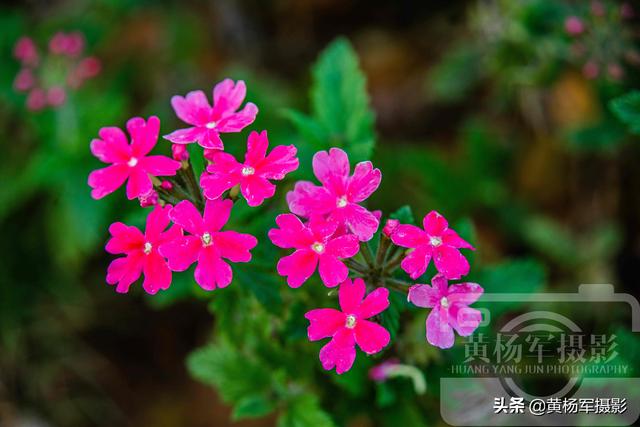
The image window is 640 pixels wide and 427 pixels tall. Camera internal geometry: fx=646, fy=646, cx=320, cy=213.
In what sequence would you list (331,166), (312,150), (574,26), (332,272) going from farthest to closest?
1. (574,26)
2. (312,150)
3. (331,166)
4. (332,272)

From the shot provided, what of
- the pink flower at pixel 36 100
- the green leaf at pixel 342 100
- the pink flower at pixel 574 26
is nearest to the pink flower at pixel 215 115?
the green leaf at pixel 342 100

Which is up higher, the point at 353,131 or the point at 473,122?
the point at 353,131

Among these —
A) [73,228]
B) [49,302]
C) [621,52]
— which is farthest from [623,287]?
[49,302]

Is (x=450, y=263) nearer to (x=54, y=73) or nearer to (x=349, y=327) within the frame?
(x=349, y=327)

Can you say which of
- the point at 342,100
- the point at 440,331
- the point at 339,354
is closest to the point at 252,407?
the point at 339,354

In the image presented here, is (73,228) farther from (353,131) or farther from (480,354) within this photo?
(480,354)

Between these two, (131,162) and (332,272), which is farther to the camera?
(131,162)

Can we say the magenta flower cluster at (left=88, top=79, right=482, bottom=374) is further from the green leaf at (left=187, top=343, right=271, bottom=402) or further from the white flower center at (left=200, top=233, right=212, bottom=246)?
the green leaf at (left=187, top=343, right=271, bottom=402)

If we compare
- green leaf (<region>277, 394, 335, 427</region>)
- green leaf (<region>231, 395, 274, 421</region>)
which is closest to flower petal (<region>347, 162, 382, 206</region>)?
green leaf (<region>277, 394, 335, 427</region>)
